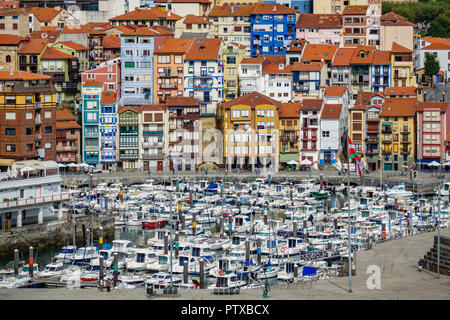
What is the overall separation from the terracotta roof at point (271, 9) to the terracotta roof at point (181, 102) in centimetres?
2262

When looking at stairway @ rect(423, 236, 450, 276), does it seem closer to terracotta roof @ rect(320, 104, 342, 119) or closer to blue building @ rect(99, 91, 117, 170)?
terracotta roof @ rect(320, 104, 342, 119)

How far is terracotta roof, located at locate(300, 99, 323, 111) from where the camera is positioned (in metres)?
105

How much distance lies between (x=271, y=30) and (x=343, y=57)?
43.0 ft

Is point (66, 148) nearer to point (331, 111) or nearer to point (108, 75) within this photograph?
point (108, 75)

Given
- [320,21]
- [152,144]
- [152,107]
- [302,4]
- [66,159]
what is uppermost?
[302,4]

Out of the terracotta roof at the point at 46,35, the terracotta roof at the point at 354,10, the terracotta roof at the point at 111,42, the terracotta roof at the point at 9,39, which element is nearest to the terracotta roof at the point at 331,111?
the terracotta roof at the point at 354,10

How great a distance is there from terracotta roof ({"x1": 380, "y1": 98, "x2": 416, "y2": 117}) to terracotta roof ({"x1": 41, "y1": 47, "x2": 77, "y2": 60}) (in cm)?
2998

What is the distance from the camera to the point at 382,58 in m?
114

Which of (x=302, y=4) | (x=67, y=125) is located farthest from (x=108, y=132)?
(x=302, y=4)

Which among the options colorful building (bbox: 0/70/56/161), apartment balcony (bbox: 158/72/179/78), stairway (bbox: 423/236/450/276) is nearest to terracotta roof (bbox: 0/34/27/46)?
apartment balcony (bbox: 158/72/179/78)

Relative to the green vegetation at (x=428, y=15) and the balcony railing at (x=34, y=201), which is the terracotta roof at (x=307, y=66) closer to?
the green vegetation at (x=428, y=15)

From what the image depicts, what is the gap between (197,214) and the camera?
3388 inches

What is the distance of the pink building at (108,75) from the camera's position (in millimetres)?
108500

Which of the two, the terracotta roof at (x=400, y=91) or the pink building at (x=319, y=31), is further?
the pink building at (x=319, y=31)
